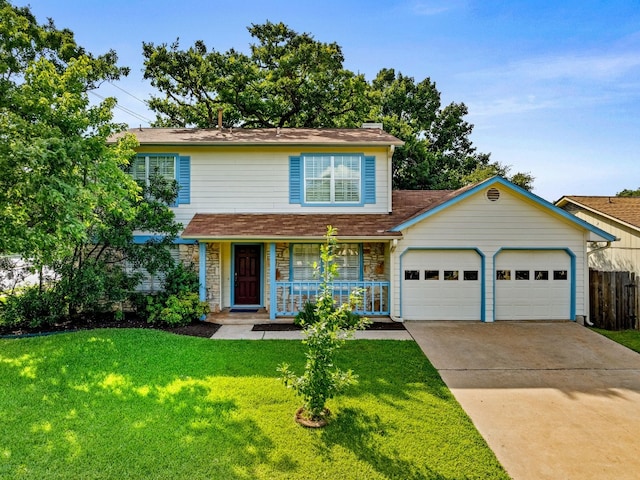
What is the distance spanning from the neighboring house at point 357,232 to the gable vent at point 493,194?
0.03m

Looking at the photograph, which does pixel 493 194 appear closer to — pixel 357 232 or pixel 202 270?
pixel 357 232

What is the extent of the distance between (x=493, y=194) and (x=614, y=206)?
7.22 m

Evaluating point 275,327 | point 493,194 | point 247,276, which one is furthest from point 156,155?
point 493,194

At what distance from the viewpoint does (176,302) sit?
9.84 m

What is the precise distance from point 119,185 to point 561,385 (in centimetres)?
1010

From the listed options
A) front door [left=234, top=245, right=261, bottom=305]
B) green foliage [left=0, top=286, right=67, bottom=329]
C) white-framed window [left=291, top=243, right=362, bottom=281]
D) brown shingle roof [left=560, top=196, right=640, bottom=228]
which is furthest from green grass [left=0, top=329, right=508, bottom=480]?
brown shingle roof [left=560, top=196, right=640, bottom=228]

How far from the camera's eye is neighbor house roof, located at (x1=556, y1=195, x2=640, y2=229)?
40.3 ft

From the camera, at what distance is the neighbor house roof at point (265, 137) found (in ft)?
37.4

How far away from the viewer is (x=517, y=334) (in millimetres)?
9070

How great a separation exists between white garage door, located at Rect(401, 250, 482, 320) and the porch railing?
78 cm

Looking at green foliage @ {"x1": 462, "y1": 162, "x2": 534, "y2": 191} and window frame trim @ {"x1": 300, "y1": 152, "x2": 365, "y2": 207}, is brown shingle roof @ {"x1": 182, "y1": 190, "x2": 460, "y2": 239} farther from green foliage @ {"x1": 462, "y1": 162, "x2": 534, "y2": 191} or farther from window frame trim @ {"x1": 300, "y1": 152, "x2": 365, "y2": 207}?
green foliage @ {"x1": 462, "y1": 162, "x2": 534, "y2": 191}

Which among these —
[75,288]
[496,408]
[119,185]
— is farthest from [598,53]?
[75,288]

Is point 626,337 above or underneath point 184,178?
underneath

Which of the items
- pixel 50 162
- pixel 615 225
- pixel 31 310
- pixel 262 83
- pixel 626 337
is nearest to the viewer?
pixel 50 162
